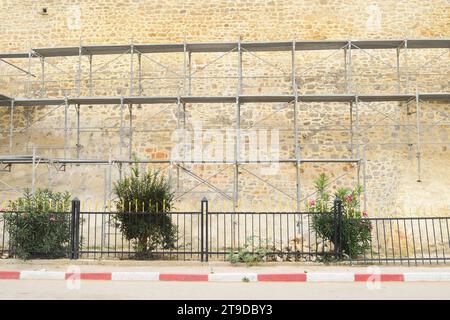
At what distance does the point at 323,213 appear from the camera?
28.0 feet

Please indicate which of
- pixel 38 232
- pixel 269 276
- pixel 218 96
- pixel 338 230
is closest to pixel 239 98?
pixel 218 96

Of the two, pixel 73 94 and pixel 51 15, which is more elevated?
pixel 51 15

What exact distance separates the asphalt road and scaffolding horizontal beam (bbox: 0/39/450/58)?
7127mm

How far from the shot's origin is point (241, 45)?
1234 cm

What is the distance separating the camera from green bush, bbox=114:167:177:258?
8.73 meters

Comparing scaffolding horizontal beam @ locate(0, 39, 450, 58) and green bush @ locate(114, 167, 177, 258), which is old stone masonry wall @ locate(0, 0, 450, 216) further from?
green bush @ locate(114, 167, 177, 258)

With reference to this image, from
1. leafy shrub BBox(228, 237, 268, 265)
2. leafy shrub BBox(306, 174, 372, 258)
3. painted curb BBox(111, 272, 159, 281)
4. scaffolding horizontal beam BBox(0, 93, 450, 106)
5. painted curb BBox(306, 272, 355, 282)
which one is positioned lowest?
painted curb BBox(306, 272, 355, 282)

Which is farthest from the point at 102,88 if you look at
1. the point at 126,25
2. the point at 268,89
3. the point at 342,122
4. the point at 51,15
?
the point at 342,122

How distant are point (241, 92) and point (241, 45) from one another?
1240mm

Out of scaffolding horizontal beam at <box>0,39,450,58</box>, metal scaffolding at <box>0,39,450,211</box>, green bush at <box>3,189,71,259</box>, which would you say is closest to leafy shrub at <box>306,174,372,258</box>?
metal scaffolding at <box>0,39,450,211</box>

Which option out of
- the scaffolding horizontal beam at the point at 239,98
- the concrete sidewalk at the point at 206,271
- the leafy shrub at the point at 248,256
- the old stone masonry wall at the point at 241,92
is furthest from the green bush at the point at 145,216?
the scaffolding horizontal beam at the point at 239,98

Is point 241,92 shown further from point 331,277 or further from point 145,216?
point 331,277
